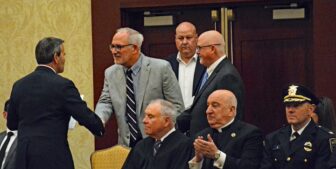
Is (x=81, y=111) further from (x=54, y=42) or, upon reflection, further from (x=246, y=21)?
(x=246, y=21)

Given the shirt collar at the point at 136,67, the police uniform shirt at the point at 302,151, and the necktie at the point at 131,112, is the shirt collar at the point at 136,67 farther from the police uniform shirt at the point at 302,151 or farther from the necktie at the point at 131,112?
the police uniform shirt at the point at 302,151

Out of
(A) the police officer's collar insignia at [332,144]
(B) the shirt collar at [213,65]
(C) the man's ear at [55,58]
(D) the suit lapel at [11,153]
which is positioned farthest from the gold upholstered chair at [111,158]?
(A) the police officer's collar insignia at [332,144]

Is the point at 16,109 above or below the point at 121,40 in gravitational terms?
below

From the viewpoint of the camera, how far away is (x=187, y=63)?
28.8ft

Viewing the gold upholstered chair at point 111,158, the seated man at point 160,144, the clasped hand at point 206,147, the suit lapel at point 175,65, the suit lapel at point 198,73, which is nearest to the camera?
the clasped hand at point 206,147

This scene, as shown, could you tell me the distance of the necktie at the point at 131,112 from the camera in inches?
318

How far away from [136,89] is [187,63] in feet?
2.73

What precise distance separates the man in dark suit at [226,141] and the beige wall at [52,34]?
268 cm

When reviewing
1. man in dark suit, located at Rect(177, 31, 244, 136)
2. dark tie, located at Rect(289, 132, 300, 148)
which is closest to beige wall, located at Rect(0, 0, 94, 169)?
man in dark suit, located at Rect(177, 31, 244, 136)

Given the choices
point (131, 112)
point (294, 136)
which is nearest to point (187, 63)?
point (131, 112)

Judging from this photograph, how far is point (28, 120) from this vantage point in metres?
7.17

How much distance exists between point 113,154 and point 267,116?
187 cm

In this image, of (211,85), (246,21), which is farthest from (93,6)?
(211,85)

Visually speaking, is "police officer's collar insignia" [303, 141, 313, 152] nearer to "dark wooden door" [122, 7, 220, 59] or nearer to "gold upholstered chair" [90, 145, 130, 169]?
"gold upholstered chair" [90, 145, 130, 169]
